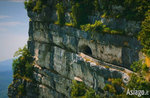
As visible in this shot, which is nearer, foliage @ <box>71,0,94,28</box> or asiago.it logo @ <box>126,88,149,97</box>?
asiago.it logo @ <box>126,88,149,97</box>

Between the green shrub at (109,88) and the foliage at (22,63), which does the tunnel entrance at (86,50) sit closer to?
the green shrub at (109,88)

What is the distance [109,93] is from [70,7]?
28.6m

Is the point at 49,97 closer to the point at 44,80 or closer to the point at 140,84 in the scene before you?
the point at 44,80

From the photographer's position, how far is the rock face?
124 feet

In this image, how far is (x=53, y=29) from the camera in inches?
2224

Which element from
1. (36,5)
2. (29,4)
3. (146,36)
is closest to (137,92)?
(146,36)

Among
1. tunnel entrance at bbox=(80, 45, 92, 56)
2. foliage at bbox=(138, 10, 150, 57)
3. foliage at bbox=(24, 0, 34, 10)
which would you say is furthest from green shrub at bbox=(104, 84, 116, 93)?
foliage at bbox=(24, 0, 34, 10)

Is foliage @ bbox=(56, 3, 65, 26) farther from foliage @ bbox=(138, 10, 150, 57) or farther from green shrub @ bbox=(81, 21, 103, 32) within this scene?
foliage @ bbox=(138, 10, 150, 57)

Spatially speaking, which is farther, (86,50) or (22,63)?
(22,63)

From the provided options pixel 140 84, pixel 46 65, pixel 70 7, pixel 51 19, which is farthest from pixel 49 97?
pixel 140 84

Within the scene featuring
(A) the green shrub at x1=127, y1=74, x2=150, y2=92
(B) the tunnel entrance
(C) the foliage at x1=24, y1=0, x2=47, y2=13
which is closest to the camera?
(A) the green shrub at x1=127, y1=74, x2=150, y2=92

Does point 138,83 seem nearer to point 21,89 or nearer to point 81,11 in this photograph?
point 81,11

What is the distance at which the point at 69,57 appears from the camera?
50719 millimetres

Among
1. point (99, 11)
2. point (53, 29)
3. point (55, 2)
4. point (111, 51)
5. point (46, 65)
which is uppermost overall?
point (55, 2)
